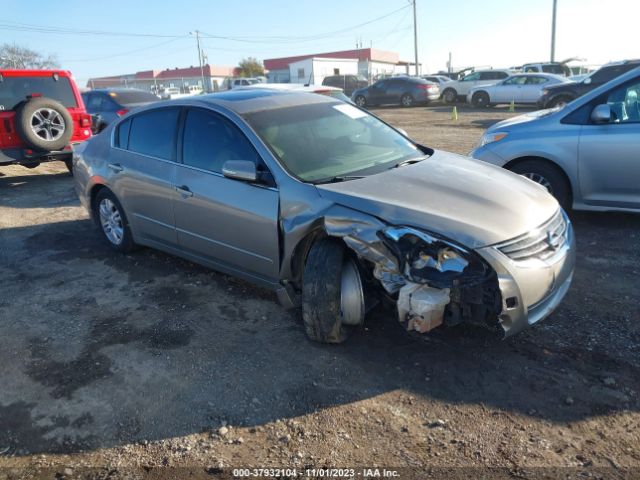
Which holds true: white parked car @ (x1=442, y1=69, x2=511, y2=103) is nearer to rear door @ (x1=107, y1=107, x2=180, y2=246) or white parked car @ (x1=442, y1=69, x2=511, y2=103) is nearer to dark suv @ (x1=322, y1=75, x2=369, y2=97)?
dark suv @ (x1=322, y1=75, x2=369, y2=97)

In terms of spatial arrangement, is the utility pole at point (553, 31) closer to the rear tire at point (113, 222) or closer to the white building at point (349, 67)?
the white building at point (349, 67)

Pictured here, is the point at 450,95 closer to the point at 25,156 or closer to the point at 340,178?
the point at 25,156

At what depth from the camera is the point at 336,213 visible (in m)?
3.30

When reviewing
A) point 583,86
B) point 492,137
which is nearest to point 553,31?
point 583,86

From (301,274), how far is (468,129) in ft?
42.0

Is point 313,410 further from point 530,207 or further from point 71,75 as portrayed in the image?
point 71,75

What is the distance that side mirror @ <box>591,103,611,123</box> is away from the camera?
5074 mm

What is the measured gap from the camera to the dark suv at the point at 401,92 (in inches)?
1007

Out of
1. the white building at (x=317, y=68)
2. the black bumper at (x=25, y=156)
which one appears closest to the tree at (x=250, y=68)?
the white building at (x=317, y=68)

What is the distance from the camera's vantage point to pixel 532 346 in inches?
132

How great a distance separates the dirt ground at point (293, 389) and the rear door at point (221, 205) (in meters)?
0.44

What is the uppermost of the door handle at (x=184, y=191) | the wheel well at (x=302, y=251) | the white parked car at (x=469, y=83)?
the white parked car at (x=469, y=83)

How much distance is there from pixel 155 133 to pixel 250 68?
63311 millimetres

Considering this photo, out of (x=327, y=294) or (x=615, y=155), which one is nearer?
(x=327, y=294)
